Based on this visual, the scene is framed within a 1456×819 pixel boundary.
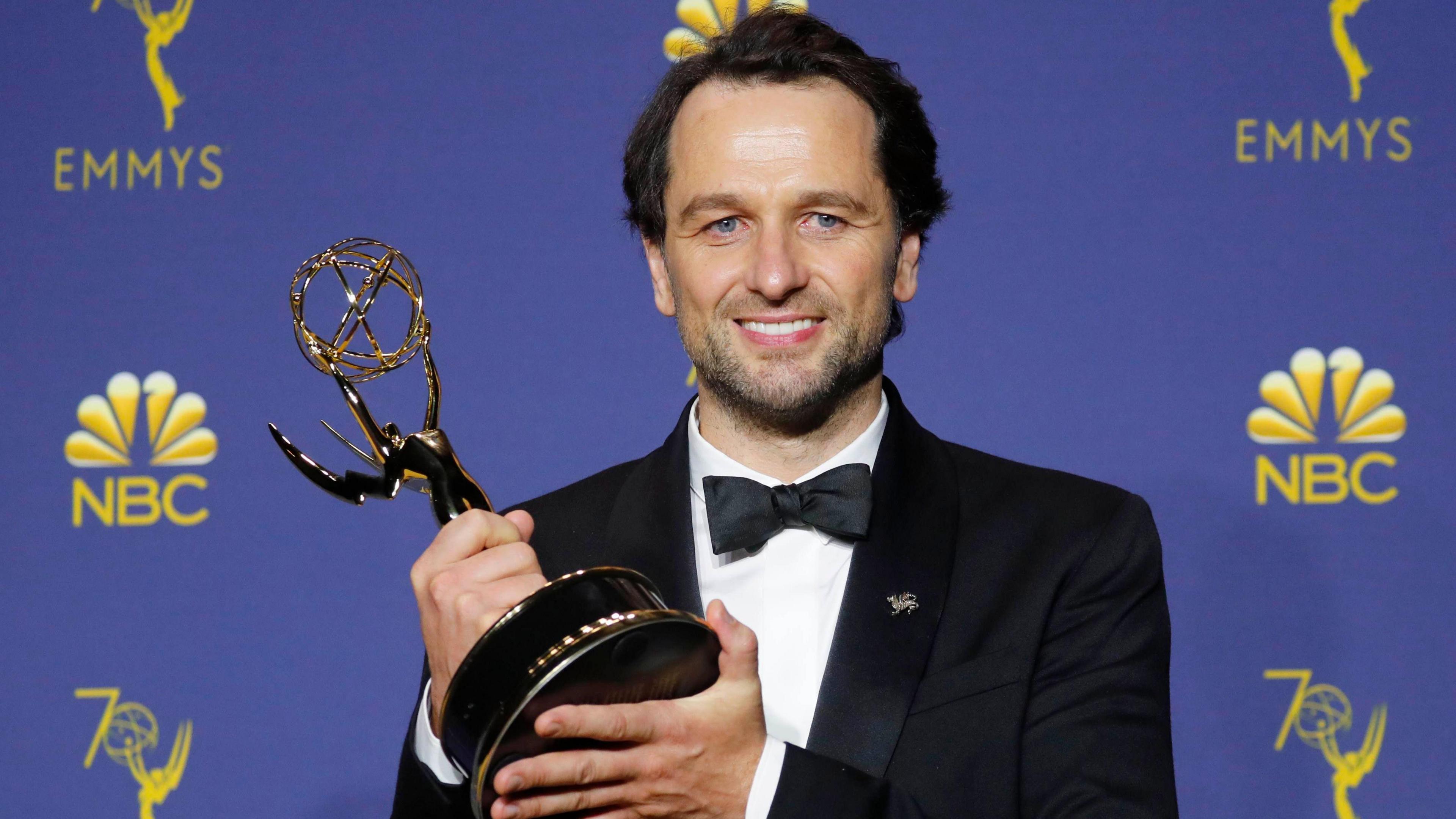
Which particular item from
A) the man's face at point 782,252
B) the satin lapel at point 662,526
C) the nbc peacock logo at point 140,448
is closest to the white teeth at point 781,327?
the man's face at point 782,252

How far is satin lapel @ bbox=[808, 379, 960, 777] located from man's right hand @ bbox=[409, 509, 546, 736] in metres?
0.42

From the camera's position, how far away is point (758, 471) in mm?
1743

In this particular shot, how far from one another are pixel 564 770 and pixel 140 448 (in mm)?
1908

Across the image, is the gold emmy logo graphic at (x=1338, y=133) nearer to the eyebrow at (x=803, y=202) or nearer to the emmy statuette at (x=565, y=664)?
the eyebrow at (x=803, y=202)

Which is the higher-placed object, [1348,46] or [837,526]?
[1348,46]

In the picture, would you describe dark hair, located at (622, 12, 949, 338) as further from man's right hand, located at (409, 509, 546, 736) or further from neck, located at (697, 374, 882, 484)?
man's right hand, located at (409, 509, 546, 736)

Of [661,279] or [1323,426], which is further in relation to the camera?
[1323,426]

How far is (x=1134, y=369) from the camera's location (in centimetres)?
256

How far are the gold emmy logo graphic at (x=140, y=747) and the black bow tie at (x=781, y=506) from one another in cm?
150

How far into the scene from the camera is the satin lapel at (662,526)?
163 cm

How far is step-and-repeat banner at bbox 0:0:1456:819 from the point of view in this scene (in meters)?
2.50

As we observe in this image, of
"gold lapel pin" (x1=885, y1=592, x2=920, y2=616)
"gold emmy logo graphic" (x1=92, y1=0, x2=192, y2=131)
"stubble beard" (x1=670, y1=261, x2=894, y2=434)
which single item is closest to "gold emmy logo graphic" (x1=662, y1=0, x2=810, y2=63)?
"gold emmy logo graphic" (x1=92, y1=0, x2=192, y2=131)

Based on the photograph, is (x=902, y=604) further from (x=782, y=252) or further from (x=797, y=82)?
(x=797, y=82)

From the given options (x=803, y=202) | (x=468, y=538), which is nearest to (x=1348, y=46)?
(x=803, y=202)
